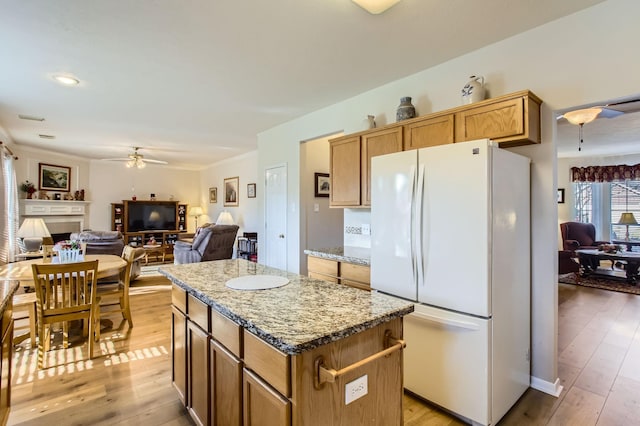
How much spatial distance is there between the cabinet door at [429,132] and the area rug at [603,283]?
15.6ft

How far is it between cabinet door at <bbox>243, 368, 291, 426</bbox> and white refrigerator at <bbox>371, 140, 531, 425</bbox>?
1239 millimetres

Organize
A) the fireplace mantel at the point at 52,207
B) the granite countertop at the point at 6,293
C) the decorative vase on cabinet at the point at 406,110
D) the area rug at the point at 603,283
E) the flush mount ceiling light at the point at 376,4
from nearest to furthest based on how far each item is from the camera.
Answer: the granite countertop at the point at 6,293
the flush mount ceiling light at the point at 376,4
the decorative vase on cabinet at the point at 406,110
the area rug at the point at 603,283
the fireplace mantel at the point at 52,207

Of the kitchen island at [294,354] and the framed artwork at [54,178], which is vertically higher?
the framed artwork at [54,178]

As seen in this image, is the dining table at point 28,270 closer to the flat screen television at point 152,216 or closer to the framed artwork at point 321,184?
the framed artwork at point 321,184

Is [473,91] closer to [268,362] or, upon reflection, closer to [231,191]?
[268,362]

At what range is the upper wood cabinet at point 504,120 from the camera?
212 cm

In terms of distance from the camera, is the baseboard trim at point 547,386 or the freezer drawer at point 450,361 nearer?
the freezer drawer at point 450,361

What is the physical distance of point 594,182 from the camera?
6898 millimetres

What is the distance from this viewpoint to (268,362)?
117 cm

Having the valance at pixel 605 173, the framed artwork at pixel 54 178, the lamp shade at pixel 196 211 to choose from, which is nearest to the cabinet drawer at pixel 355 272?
the valance at pixel 605 173

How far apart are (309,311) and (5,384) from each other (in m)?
1.89

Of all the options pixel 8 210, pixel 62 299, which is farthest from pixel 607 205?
pixel 8 210

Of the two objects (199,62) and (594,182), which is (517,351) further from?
(594,182)

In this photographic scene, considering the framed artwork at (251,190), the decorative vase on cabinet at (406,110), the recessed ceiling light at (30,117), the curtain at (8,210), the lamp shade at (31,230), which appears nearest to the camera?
the decorative vase on cabinet at (406,110)
